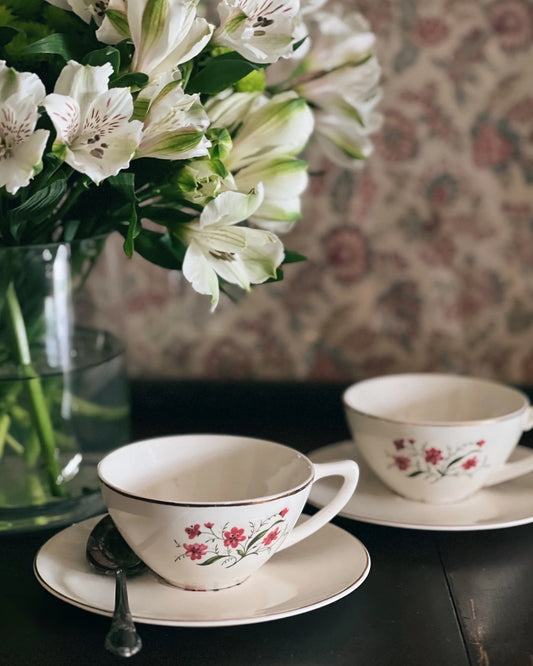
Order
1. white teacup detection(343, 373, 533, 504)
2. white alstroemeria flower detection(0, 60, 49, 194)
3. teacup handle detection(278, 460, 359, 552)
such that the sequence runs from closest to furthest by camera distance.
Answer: white alstroemeria flower detection(0, 60, 49, 194) < teacup handle detection(278, 460, 359, 552) < white teacup detection(343, 373, 533, 504)

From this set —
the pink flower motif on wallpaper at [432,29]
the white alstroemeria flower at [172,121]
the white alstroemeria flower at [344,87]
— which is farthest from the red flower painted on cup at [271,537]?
the pink flower motif on wallpaper at [432,29]

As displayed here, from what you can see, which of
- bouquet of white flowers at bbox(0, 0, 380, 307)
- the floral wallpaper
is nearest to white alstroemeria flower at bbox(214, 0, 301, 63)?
bouquet of white flowers at bbox(0, 0, 380, 307)

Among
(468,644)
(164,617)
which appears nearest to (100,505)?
(164,617)

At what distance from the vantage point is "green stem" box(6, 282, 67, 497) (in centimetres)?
75

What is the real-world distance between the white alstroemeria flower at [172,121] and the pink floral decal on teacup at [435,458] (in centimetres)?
32

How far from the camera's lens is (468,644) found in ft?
1.98

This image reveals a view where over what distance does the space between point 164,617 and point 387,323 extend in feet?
2.09

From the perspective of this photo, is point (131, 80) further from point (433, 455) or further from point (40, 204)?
point (433, 455)

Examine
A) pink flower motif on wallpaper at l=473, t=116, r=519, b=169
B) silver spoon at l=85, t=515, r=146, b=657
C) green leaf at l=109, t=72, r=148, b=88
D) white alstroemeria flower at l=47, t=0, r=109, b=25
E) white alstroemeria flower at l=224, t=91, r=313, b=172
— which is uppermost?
white alstroemeria flower at l=47, t=0, r=109, b=25

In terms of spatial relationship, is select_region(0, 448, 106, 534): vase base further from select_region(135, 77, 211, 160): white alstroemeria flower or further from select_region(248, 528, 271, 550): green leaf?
select_region(135, 77, 211, 160): white alstroemeria flower

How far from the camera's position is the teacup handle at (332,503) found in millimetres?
669

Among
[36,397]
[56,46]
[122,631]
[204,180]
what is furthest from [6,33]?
[122,631]

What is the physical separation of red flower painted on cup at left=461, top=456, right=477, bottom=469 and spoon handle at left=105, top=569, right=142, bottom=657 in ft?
1.03

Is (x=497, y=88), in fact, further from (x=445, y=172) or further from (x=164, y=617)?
(x=164, y=617)
